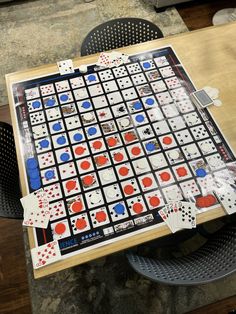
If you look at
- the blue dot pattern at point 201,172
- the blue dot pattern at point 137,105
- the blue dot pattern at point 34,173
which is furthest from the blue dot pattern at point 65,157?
the blue dot pattern at point 201,172

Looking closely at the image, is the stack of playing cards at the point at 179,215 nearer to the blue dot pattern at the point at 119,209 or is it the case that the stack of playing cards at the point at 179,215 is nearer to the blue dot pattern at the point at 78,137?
the blue dot pattern at the point at 119,209

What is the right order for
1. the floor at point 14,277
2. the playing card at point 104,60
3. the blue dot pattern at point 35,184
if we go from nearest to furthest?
the blue dot pattern at point 35,184, the playing card at point 104,60, the floor at point 14,277

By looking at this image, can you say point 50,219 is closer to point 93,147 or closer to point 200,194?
point 93,147

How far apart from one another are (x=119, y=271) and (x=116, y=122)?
86cm

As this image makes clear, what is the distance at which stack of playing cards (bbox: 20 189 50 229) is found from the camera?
1.05 metres

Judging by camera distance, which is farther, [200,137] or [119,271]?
[119,271]

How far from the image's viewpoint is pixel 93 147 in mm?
1225

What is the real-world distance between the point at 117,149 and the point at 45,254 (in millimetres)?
479

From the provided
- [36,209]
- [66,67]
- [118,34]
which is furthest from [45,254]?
[118,34]

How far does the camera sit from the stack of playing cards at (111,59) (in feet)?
4.79

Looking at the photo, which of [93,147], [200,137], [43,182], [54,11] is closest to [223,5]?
[54,11]

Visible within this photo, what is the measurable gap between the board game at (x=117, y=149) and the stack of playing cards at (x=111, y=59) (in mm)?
26

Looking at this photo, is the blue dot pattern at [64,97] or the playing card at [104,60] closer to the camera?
the blue dot pattern at [64,97]

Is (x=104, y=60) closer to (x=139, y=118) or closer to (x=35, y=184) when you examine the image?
(x=139, y=118)
